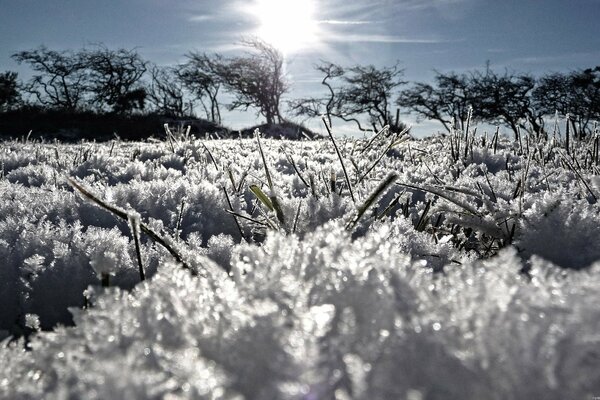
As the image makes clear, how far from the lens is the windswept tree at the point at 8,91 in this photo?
97.7 ft

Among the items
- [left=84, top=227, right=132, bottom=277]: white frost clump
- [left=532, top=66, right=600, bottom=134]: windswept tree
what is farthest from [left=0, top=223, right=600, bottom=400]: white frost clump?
[left=532, top=66, right=600, bottom=134]: windswept tree

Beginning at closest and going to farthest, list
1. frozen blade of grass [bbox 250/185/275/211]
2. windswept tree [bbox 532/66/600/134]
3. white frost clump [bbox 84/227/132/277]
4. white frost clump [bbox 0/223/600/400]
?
1. white frost clump [bbox 0/223/600/400]
2. white frost clump [bbox 84/227/132/277]
3. frozen blade of grass [bbox 250/185/275/211]
4. windswept tree [bbox 532/66/600/134]

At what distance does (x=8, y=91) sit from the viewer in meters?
30.1

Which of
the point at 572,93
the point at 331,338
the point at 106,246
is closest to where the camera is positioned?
the point at 331,338

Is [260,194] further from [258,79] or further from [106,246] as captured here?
[258,79]

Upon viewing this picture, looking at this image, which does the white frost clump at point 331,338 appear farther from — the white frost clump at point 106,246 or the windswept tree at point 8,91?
the windswept tree at point 8,91

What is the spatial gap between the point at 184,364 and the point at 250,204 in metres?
1.61

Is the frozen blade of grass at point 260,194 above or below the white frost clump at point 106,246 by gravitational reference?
above

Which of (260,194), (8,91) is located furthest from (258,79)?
(260,194)

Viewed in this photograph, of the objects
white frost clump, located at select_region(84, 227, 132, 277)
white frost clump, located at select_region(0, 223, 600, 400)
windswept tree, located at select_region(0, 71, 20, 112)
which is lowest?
white frost clump, located at select_region(84, 227, 132, 277)

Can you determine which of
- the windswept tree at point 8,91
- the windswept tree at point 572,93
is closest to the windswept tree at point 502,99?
the windswept tree at point 572,93

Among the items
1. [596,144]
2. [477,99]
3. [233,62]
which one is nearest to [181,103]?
[233,62]

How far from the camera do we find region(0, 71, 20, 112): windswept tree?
29.8 m

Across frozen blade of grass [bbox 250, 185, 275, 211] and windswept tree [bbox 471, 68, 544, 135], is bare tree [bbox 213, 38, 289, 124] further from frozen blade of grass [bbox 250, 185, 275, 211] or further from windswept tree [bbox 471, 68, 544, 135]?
frozen blade of grass [bbox 250, 185, 275, 211]
